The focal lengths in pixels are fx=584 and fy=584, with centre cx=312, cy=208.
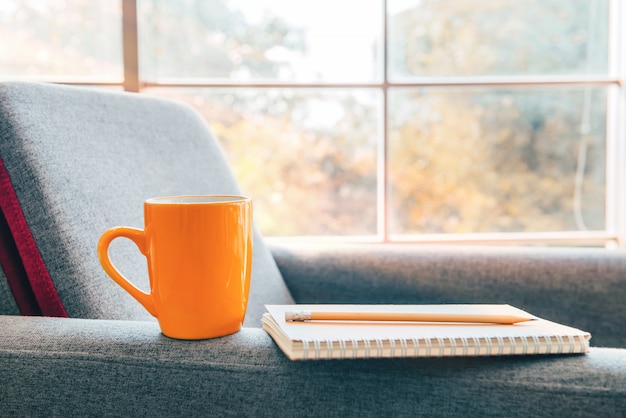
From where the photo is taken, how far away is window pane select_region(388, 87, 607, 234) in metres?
2.08

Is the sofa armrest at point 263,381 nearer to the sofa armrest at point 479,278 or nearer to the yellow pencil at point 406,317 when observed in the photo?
the yellow pencil at point 406,317

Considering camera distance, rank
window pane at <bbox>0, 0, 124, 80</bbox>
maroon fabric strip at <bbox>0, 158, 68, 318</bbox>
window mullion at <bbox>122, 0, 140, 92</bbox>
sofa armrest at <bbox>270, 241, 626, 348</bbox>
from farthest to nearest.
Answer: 1. window pane at <bbox>0, 0, 124, 80</bbox>
2. window mullion at <bbox>122, 0, 140, 92</bbox>
3. sofa armrest at <bbox>270, 241, 626, 348</bbox>
4. maroon fabric strip at <bbox>0, 158, 68, 318</bbox>

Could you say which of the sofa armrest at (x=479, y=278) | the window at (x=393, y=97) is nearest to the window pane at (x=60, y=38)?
the window at (x=393, y=97)

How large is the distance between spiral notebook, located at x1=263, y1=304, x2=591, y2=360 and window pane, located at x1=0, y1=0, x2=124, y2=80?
5.65 ft

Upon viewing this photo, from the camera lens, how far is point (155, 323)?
0.62 metres

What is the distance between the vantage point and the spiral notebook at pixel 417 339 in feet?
1.58

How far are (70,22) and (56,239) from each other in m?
1.56

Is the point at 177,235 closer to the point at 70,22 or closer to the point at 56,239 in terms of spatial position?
the point at 56,239

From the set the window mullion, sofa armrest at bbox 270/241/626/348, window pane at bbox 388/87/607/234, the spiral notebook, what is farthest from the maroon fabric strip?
window pane at bbox 388/87/607/234

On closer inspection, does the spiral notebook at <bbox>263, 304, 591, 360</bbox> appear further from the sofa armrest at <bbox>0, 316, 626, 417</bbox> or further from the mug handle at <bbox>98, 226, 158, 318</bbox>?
the mug handle at <bbox>98, 226, 158, 318</bbox>

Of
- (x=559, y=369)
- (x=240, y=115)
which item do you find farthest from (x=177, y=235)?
(x=240, y=115)

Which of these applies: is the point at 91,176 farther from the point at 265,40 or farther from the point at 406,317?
the point at 265,40

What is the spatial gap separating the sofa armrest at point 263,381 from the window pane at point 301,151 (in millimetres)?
1548

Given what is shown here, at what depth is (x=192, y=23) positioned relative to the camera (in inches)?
80.1
